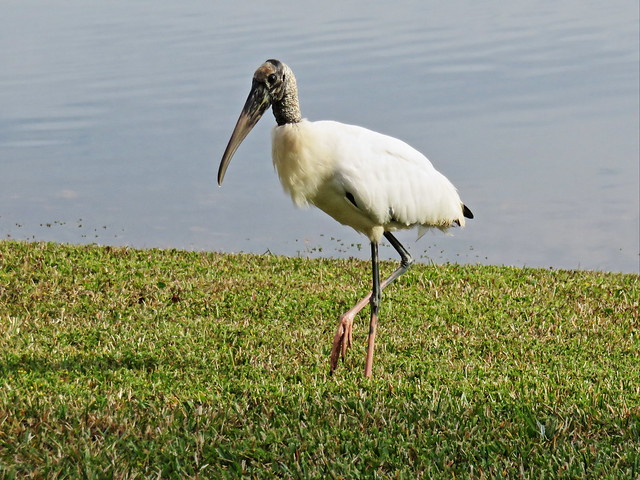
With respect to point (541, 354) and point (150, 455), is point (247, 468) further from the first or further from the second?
point (541, 354)

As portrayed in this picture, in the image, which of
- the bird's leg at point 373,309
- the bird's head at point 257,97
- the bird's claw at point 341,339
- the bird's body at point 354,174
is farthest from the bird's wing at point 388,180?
the bird's claw at point 341,339

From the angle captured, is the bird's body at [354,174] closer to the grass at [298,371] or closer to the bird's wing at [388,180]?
the bird's wing at [388,180]

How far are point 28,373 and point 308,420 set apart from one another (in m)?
1.95

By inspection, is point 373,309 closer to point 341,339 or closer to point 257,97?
point 341,339

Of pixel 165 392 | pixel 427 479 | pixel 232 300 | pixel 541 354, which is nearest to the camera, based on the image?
pixel 427 479

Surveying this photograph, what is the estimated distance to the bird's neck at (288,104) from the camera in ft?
19.5

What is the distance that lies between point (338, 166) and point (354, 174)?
0.11 metres

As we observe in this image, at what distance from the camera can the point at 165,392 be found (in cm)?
550

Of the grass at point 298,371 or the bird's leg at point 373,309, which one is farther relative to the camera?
the bird's leg at point 373,309

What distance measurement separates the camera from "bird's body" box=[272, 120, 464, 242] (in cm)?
585

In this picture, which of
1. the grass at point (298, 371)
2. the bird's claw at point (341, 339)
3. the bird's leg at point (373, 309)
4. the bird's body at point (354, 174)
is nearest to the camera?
the grass at point (298, 371)

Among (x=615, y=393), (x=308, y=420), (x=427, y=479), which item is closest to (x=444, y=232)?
(x=615, y=393)

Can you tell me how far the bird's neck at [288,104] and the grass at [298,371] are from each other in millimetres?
1558

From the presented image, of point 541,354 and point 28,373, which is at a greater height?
point 28,373
